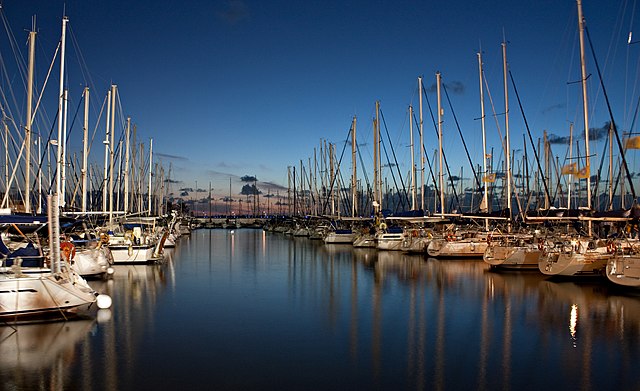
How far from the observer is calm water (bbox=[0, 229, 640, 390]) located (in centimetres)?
1236

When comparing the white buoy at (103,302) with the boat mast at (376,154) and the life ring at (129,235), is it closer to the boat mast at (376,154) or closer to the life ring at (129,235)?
the life ring at (129,235)

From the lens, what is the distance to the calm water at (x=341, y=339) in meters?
12.4

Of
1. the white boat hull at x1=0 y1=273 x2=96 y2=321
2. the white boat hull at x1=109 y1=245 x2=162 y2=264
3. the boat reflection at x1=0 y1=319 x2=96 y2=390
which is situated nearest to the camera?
the boat reflection at x1=0 y1=319 x2=96 y2=390

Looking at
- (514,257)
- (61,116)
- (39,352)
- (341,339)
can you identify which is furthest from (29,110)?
(514,257)

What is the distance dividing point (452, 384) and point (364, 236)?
46.4 metres

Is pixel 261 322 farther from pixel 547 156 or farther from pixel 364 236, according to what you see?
pixel 547 156

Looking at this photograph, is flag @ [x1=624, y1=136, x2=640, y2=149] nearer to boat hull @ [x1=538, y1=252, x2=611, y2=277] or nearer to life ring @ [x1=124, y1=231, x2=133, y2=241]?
boat hull @ [x1=538, y1=252, x2=611, y2=277]

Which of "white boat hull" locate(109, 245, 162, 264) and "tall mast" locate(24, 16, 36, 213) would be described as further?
"white boat hull" locate(109, 245, 162, 264)

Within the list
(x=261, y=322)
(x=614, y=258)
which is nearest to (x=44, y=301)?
(x=261, y=322)

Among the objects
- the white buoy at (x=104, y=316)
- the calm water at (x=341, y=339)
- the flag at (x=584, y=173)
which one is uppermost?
the flag at (x=584, y=173)

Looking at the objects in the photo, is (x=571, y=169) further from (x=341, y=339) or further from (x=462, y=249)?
(x=341, y=339)

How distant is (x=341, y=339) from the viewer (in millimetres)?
16344

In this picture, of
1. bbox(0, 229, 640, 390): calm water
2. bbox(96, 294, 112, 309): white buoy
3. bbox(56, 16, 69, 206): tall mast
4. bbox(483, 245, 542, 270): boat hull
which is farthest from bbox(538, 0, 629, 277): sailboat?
bbox(56, 16, 69, 206): tall mast

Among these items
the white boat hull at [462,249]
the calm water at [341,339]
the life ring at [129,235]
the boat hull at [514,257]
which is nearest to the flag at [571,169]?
the boat hull at [514,257]
